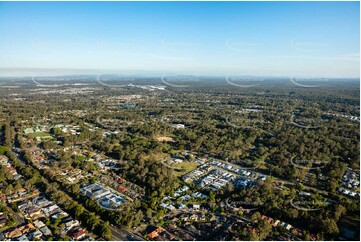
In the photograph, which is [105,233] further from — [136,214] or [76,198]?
[76,198]

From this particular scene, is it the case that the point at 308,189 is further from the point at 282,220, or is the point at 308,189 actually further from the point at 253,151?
the point at 253,151

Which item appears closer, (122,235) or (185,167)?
(122,235)

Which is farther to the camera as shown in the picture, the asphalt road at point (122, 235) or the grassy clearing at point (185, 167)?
the grassy clearing at point (185, 167)

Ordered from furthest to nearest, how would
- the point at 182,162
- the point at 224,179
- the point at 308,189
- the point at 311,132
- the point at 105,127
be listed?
the point at 105,127 < the point at 311,132 < the point at 182,162 < the point at 224,179 < the point at 308,189

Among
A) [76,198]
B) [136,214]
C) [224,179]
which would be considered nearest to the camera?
[136,214]

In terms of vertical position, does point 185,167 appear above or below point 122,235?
above

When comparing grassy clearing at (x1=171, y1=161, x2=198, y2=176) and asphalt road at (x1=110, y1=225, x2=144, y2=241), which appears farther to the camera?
grassy clearing at (x1=171, y1=161, x2=198, y2=176)

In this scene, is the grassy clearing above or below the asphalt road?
above

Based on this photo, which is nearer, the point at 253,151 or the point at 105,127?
the point at 253,151

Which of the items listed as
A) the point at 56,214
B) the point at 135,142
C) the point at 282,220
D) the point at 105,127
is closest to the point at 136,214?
the point at 56,214

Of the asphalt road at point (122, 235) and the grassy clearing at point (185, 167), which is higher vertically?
the grassy clearing at point (185, 167)
